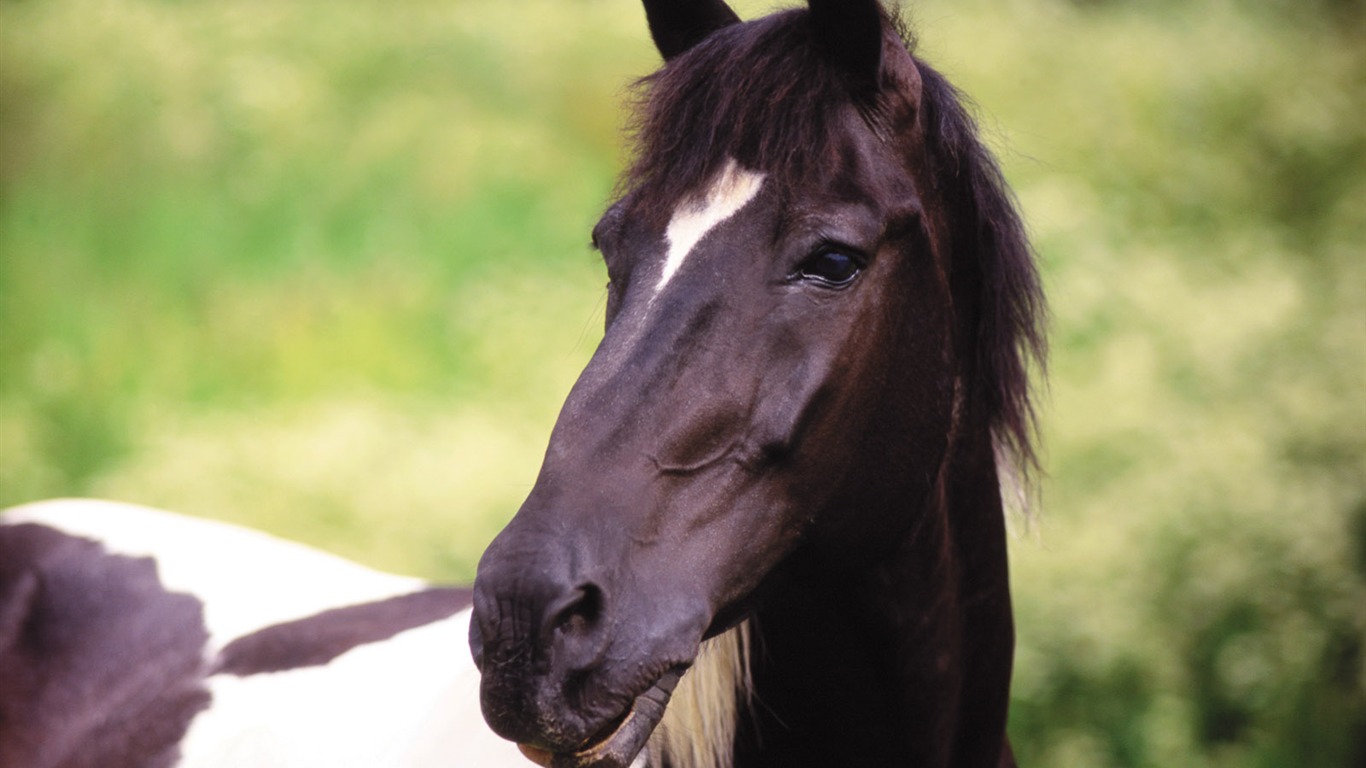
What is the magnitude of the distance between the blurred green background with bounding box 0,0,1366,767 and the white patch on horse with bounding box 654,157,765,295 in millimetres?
3470

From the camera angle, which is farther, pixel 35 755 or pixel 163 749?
pixel 35 755

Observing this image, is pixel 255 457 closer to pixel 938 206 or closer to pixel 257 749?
pixel 257 749

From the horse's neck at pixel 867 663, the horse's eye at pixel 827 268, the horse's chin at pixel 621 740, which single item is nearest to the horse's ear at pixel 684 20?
the horse's eye at pixel 827 268

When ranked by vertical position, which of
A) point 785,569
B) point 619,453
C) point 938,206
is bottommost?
point 785,569

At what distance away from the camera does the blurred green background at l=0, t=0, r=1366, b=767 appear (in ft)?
15.1

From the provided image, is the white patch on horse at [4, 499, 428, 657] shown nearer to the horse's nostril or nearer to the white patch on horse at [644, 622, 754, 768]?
the white patch on horse at [644, 622, 754, 768]

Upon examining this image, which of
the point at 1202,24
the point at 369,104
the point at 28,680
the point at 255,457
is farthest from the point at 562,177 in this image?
the point at 28,680

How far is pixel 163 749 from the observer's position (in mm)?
2496

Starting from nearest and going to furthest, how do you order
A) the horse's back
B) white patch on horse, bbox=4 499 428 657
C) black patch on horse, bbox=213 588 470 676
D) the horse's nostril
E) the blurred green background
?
the horse's nostril → the horse's back → black patch on horse, bbox=213 588 470 676 → white patch on horse, bbox=4 499 428 657 → the blurred green background

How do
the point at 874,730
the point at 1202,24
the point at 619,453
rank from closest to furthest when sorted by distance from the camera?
1. the point at 619,453
2. the point at 874,730
3. the point at 1202,24

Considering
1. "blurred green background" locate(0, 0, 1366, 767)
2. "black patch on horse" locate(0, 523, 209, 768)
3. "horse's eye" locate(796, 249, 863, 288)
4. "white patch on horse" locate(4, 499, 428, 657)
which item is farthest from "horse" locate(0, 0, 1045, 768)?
"blurred green background" locate(0, 0, 1366, 767)

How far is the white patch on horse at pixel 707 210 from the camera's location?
1608 mm

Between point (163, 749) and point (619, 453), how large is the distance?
165cm

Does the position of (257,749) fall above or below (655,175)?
Result: below
